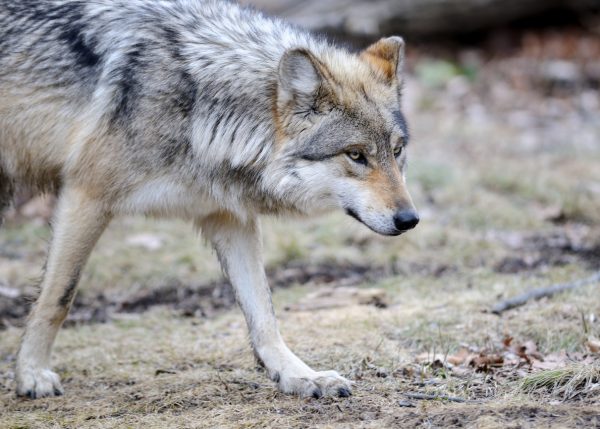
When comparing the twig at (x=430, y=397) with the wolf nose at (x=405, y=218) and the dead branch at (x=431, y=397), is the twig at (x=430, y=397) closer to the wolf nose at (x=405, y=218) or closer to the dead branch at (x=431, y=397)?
the dead branch at (x=431, y=397)

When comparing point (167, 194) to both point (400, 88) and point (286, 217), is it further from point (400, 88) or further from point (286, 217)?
point (400, 88)

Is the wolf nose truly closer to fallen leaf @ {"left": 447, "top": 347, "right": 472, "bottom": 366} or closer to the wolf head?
the wolf head

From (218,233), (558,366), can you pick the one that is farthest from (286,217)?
(558,366)

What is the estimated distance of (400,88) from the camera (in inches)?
209

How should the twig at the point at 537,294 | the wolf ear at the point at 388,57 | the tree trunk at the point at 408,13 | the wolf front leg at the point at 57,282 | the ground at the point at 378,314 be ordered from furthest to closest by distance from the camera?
1. the tree trunk at the point at 408,13
2. the twig at the point at 537,294
3. the wolf ear at the point at 388,57
4. the wolf front leg at the point at 57,282
5. the ground at the point at 378,314

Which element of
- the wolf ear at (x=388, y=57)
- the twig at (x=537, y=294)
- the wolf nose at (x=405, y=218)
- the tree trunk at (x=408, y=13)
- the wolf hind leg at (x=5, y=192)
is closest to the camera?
the wolf nose at (x=405, y=218)

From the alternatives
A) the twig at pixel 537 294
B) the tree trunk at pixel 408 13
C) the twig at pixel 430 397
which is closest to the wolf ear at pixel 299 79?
the twig at pixel 430 397

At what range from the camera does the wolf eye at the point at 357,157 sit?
189 inches

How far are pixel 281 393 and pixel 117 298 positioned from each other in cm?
306

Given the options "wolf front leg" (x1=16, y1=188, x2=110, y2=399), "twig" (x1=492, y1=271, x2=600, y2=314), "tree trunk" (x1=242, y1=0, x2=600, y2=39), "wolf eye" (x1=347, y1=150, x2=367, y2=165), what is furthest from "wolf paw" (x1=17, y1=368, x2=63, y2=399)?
"tree trunk" (x1=242, y1=0, x2=600, y2=39)

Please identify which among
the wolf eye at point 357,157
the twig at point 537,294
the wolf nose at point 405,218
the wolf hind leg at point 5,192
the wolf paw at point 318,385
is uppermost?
the wolf eye at point 357,157

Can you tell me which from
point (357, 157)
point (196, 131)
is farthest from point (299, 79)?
point (196, 131)

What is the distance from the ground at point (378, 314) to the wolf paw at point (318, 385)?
98mm

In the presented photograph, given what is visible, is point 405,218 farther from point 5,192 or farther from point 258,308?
point 5,192
